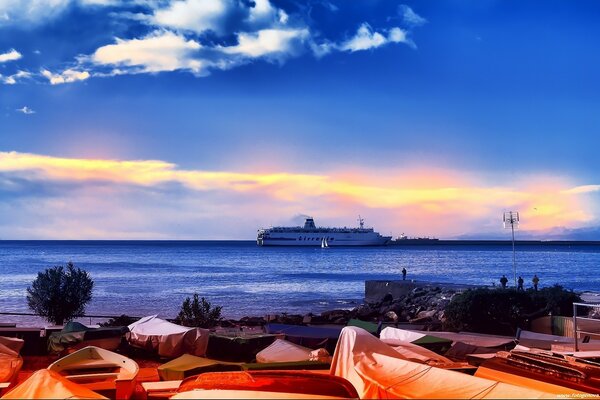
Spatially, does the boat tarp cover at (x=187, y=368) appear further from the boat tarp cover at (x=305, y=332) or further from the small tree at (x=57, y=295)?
the small tree at (x=57, y=295)

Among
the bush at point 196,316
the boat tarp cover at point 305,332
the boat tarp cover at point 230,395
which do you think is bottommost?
the bush at point 196,316

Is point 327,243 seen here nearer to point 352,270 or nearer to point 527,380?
point 352,270

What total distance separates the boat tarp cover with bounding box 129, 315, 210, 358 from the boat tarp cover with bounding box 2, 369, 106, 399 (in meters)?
10.0

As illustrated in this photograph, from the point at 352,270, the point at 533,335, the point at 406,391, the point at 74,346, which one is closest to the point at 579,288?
the point at 352,270

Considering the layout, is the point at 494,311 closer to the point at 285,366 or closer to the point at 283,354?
the point at 283,354

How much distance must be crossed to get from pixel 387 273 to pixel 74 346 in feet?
253

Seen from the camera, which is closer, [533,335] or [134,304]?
[533,335]

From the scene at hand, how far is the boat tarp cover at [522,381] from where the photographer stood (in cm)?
798

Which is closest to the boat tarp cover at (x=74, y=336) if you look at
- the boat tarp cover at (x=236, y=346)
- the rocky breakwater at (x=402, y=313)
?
the boat tarp cover at (x=236, y=346)

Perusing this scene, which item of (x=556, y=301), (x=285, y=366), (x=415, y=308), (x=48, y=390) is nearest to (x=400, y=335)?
(x=285, y=366)

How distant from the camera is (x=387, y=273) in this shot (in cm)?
9112

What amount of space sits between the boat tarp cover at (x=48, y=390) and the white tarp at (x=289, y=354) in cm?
790

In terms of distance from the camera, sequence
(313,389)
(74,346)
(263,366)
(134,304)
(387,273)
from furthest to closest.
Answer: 1. (387,273)
2. (134,304)
3. (74,346)
4. (263,366)
5. (313,389)

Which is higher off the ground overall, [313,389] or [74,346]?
[313,389]
